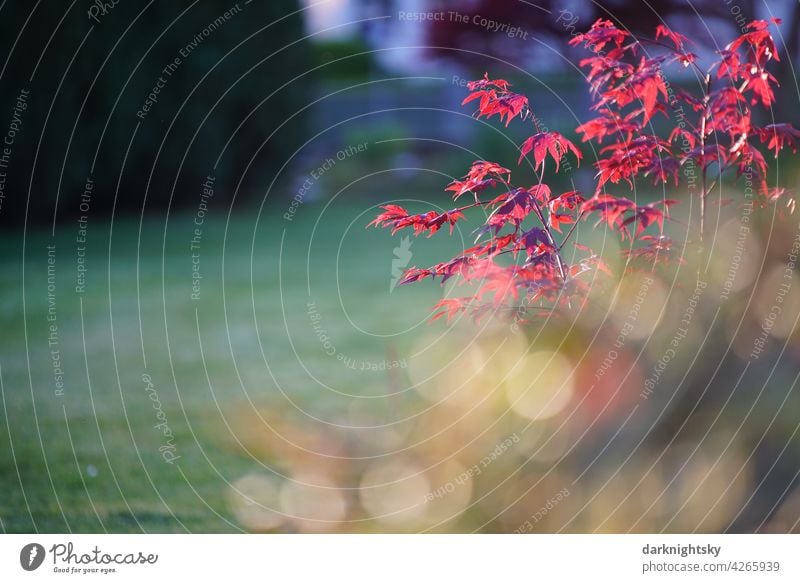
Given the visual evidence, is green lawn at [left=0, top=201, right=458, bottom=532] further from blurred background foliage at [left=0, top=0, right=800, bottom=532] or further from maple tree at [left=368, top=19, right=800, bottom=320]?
maple tree at [left=368, top=19, right=800, bottom=320]

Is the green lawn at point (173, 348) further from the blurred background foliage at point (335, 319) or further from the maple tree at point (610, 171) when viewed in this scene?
the maple tree at point (610, 171)

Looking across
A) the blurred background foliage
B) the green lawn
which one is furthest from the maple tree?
the green lawn

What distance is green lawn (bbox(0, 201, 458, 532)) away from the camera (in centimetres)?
212

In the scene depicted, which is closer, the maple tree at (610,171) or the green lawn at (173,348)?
the maple tree at (610,171)

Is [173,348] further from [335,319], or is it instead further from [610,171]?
[610,171]

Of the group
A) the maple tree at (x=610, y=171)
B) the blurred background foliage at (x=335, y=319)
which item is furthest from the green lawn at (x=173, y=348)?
the maple tree at (x=610, y=171)

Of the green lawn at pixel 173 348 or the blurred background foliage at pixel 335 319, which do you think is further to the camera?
the green lawn at pixel 173 348

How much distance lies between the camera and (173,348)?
2.98 meters

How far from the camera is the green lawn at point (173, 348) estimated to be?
2.12 meters

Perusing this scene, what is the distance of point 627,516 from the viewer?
1895mm

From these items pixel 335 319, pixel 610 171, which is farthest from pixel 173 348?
pixel 610 171

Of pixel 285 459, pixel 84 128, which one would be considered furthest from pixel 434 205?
pixel 84 128

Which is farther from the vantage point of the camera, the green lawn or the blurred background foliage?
the green lawn

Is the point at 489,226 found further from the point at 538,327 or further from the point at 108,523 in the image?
the point at 108,523
